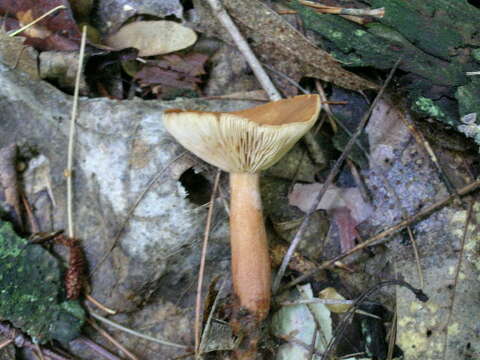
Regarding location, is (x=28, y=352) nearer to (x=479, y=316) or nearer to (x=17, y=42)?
(x=17, y=42)

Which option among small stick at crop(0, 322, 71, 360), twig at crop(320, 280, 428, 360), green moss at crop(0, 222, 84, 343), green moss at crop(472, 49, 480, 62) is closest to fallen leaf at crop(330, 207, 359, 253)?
twig at crop(320, 280, 428, 360)

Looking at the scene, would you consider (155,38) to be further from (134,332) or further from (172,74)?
(134,332)

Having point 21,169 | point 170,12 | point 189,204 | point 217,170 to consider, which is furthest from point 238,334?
point 170,12

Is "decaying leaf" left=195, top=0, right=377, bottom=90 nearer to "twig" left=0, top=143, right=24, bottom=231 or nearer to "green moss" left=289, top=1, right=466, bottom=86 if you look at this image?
"green moss" left=289, top=1, right=466, bottom=86

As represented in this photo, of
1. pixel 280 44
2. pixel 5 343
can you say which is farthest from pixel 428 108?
pixel 5 343

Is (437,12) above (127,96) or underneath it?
above

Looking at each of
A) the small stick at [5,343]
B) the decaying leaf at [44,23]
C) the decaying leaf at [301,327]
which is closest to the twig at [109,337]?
the small stick at [5,343]
